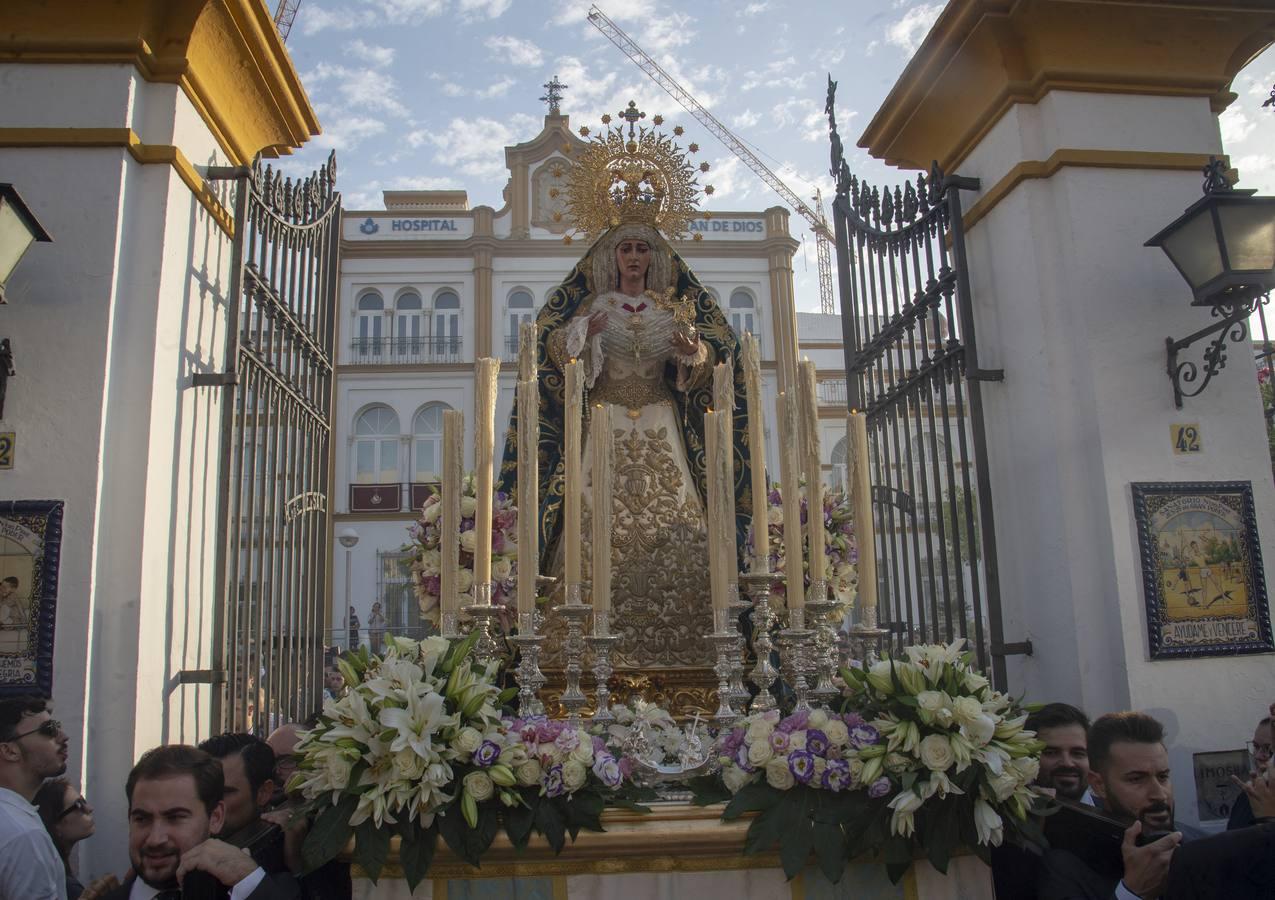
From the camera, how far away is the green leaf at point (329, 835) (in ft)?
8.79

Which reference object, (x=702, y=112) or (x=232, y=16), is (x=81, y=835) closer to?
(x=232, y=16)

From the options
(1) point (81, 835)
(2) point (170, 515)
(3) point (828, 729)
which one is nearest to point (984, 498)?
(3) point (828, 729)

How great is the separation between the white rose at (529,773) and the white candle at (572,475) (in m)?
0.64

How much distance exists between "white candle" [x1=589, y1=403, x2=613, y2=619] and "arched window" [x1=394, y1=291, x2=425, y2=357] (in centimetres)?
1833

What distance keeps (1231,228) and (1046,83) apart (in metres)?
1.17

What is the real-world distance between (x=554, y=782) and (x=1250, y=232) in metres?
3.50

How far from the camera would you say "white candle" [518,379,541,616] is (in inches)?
131

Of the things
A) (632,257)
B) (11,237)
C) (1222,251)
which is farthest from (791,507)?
(11,237)

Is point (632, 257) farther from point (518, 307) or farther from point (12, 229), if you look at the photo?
point (518, 307)

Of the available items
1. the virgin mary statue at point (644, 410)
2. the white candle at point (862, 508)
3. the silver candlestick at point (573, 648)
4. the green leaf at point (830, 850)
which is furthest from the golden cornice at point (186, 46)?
the green leaf at point (830, 850)

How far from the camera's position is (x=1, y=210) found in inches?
143

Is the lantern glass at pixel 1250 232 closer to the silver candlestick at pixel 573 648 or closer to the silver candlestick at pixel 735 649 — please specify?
the silver candlestick at pixel 735 649

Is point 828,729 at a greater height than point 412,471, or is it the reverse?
point 412,471

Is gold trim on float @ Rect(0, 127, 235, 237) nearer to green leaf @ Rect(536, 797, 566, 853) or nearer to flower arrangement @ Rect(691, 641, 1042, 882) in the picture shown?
green leaf @ Rect(536, 797, 566, 853)
